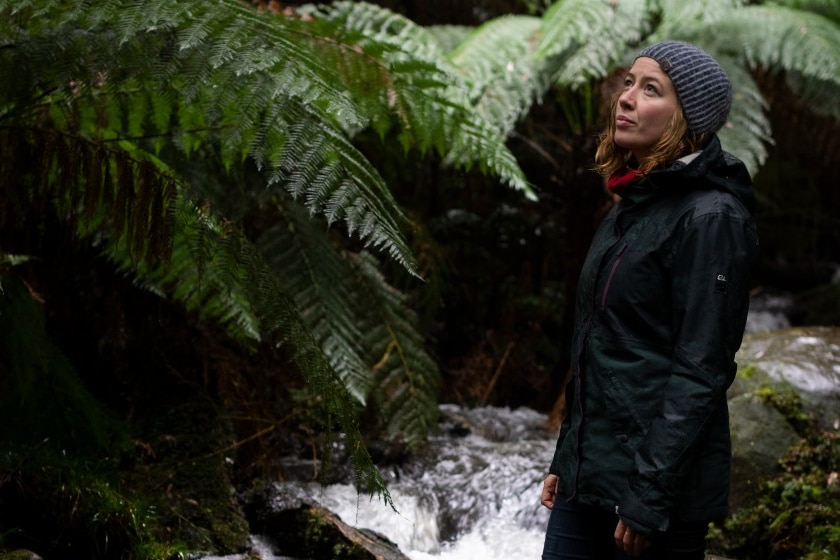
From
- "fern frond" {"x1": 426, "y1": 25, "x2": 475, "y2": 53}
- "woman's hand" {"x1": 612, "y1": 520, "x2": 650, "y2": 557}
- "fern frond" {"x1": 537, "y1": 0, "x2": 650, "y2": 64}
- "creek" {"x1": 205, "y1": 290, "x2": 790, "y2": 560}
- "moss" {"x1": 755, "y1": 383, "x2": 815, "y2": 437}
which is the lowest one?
"creek" {"x1": 205, "y1": 290, "x2": 790, "y2": 560}

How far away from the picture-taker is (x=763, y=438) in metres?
2.94

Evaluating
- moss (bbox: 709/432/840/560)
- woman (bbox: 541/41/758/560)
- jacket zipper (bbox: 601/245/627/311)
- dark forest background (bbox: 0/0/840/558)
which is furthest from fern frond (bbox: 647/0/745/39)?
jacket zipper (bbox: 601/245/627/311)

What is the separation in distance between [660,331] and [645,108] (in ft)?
1.29

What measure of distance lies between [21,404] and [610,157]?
5.33ft

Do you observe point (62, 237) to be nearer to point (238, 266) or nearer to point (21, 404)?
point (21, 404)

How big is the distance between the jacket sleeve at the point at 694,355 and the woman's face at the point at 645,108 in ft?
0.66

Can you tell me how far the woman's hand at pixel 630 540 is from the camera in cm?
129

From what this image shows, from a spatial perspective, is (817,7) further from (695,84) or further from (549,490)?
(549,490)

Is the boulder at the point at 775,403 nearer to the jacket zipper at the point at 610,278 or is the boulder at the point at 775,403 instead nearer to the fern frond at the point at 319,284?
the fern frond at the point at 319,284

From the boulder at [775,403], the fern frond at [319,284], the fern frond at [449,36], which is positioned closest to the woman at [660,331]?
the fern frond at [319,284]

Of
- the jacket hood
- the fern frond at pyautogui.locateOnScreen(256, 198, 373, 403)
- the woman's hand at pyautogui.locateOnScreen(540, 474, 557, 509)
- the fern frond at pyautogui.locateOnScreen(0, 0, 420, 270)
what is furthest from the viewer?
the fern frond at pyautogui.locateOnScreen(256, 198, 373, 403)

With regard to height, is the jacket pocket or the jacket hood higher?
the jacket hood

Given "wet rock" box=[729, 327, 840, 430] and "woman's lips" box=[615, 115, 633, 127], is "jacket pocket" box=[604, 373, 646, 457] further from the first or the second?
"wet rock" box=[729, 327, 840, 430]

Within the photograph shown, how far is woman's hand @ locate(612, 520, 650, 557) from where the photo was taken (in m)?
1.29
